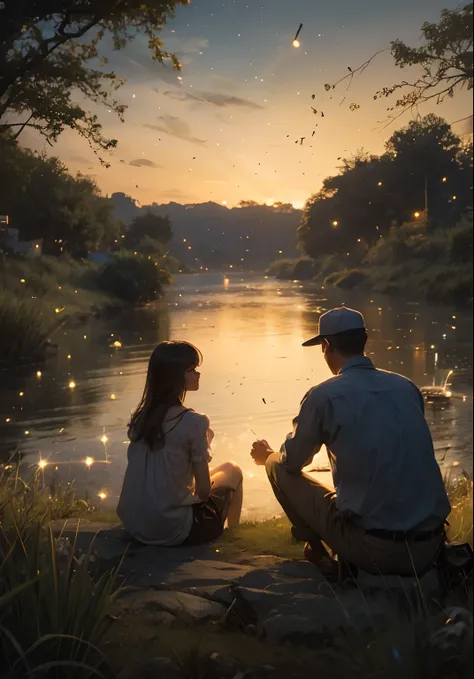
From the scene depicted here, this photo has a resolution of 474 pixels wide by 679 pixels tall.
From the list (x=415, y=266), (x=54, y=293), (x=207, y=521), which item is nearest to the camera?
(x=207, y=521)

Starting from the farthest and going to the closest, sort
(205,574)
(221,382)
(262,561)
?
(221,382), (262,561), (205,574)

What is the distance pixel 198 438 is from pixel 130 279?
2571 centimetres

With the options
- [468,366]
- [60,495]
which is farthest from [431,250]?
[60,495]

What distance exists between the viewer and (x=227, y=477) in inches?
170

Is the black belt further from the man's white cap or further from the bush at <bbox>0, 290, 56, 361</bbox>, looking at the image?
the bush at <bbox>0, 290, 56, 361</bbox>

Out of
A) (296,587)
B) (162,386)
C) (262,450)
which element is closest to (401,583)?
(296,587)

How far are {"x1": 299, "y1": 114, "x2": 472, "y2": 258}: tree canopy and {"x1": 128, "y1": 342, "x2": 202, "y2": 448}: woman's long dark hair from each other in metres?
33.4

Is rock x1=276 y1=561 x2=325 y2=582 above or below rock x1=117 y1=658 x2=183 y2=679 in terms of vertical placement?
below

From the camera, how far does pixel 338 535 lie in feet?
10.3

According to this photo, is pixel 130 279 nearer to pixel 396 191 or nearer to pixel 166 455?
pixel 396 191

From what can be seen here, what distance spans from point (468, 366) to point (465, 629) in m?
11.4

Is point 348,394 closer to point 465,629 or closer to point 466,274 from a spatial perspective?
point 465,629

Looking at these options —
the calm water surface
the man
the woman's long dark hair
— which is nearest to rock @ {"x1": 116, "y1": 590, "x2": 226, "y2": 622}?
the man

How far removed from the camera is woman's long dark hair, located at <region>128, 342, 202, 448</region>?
3734 millimetres
